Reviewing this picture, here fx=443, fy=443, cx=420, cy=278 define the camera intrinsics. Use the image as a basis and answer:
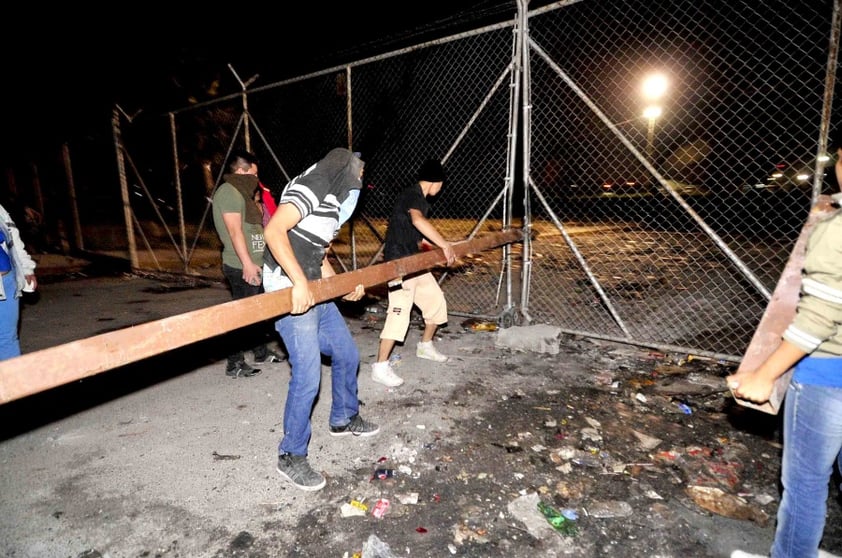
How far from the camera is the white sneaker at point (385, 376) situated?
4.12 m

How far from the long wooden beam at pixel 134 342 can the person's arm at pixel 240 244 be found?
162cm

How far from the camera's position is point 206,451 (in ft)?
10.4

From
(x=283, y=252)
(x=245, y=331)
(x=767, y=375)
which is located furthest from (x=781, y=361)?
(x=245, y=331)

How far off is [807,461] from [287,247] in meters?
2.49

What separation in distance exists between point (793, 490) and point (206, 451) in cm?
336

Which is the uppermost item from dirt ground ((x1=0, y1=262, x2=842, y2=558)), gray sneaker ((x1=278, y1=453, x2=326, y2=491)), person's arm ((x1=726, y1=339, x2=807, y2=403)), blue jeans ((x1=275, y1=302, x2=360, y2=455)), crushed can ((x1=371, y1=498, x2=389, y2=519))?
person's arm ((x1=726, y1=339, x2=807, y2=403))

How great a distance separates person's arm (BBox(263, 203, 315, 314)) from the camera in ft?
7.75

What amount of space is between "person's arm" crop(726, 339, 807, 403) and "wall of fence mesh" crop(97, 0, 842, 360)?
8.23 ft

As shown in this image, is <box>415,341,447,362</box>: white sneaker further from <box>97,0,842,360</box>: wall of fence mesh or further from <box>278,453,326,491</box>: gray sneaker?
<box>278,453,326,491</box>: gray sneaker

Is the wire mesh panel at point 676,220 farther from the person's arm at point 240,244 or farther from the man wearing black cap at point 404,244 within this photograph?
the person's arm at point 240,244

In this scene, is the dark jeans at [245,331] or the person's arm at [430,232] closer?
the person's arm at [430,232]

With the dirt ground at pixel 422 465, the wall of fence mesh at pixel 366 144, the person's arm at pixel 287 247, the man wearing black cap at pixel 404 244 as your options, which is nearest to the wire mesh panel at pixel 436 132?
the wall of fence mesh at pixel 366 144

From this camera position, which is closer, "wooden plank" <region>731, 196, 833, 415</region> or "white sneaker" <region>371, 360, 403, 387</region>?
"wooden plank" <region>731, 196, 833, 415</region>

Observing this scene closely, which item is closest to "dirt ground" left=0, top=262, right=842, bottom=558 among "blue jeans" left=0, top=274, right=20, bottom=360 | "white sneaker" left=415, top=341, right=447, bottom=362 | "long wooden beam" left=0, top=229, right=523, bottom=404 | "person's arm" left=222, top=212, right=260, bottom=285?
"white sneaker" left=415, top=341, right=447, bottom=362
